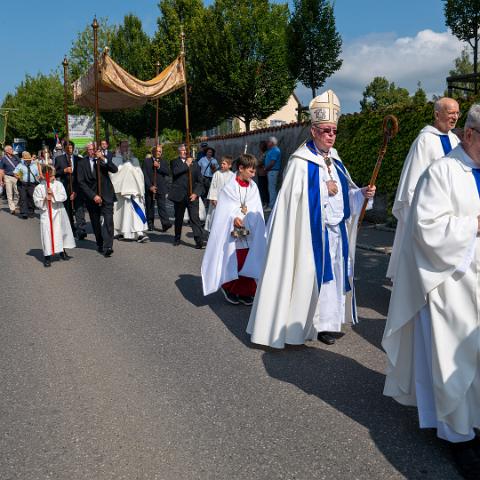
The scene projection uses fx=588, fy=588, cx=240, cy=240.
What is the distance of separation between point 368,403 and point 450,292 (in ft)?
3.67

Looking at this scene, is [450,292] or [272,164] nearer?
[450,292]

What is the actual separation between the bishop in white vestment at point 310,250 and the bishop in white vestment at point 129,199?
702cm

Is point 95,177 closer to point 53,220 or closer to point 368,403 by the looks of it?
point 53,220

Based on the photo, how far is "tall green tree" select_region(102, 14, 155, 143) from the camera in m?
35.4

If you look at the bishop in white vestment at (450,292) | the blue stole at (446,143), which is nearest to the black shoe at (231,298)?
the blue stole at (446,143)

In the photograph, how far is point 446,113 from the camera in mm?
5660

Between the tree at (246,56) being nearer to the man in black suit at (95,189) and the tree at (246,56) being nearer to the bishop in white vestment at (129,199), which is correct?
the bishop in white vestment at (129,199)

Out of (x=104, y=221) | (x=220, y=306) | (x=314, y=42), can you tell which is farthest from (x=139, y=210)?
(x=314, y=42)

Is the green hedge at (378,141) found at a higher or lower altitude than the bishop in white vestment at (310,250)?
higher

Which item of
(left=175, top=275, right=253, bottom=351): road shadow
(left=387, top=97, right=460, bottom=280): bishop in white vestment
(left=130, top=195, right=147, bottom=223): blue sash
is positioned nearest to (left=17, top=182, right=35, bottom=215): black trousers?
(left=130, top=195, right=147, bottom=223): blue sash

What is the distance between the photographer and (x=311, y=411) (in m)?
3.66

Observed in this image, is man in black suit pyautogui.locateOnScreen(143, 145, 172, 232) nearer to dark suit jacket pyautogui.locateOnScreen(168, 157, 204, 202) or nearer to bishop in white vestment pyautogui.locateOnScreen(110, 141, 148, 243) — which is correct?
bishop in white vestment pyautogui.locateOnScreen(110, 141, 148, 243)

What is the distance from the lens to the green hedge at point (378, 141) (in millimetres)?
11012

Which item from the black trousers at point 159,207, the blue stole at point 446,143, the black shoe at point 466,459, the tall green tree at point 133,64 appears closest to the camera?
the black shoe at point 466,459
